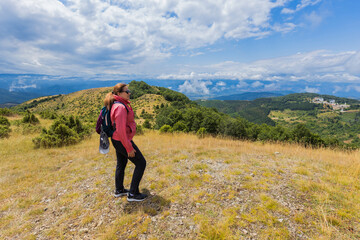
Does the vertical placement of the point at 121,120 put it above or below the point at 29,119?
above

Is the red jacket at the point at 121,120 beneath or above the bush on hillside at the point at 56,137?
above

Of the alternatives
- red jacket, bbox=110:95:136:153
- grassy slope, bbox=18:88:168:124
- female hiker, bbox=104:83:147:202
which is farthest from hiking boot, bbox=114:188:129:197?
grassy slope, bbox=18:88:168:124

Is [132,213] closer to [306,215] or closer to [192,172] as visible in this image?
[192,172]

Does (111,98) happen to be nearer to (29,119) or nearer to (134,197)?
(134,197)

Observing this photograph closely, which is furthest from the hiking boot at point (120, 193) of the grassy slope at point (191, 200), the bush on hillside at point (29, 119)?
the bush on hillside at point (29, 119)

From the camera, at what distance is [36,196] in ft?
14.1

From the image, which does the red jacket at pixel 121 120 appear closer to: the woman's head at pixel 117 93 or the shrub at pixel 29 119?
the woman's head at pixel 117 93

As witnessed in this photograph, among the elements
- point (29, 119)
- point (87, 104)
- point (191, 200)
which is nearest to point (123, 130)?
point (191, 200)

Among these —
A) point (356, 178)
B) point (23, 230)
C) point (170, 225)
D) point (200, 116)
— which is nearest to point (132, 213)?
point (170, 225)

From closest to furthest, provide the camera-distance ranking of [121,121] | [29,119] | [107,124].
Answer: [121,121] → [107,124] → [29,119]

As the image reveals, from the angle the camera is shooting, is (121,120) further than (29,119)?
No

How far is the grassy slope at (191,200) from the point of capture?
2.99 meters

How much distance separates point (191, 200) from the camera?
12.7ft

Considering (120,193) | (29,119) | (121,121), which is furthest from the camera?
(29,119)
